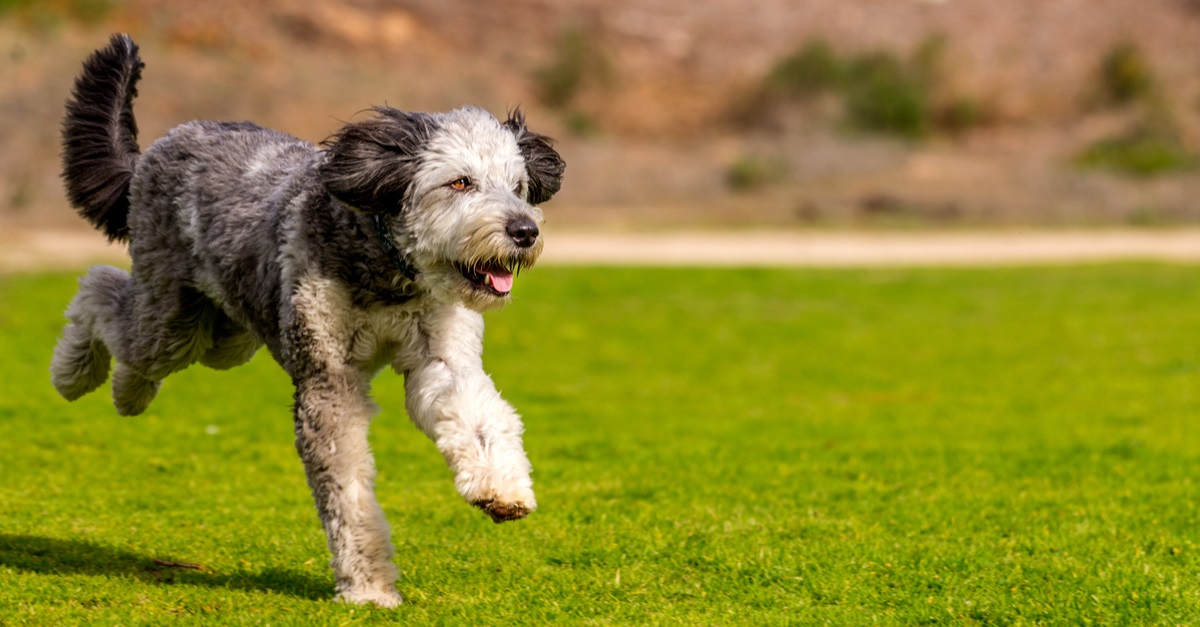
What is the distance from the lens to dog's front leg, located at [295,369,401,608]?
Answer: 20.7ft

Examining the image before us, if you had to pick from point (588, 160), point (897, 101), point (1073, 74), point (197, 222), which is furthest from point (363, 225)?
point (1073, 74)

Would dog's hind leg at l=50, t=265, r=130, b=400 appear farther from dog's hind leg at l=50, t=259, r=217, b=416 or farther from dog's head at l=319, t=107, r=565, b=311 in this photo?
dog's head at l=319, t=107, r=565, b=311

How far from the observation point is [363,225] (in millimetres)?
6379

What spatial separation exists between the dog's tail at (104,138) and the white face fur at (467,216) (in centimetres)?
245

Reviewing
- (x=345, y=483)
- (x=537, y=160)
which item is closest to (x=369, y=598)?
(x=345, y=483)

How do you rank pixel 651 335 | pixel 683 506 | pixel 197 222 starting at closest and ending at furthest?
pixel 197 222 < pixel 683 506 < pixel 651 335

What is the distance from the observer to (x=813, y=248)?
95.8ft

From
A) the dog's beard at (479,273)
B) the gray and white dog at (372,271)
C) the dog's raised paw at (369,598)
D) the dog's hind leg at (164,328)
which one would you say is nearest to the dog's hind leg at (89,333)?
the dog's hind leg at (164,328)

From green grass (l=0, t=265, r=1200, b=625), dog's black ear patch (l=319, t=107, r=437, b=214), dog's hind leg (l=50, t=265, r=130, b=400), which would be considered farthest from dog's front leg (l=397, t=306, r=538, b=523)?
dog's hind leg (l=50, t=265, r=130, b=400)

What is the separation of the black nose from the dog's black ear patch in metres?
0.53

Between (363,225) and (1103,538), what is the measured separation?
14.8 feet

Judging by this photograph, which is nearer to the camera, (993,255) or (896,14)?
(993,255)

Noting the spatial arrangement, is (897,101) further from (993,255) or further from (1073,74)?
(993,255)

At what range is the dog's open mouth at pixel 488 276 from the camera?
609 cm
